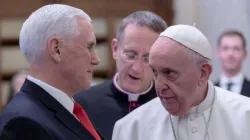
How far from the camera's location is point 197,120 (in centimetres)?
318

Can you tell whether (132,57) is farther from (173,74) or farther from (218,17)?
(218,17)

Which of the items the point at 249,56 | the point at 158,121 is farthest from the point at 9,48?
the point at 158,121

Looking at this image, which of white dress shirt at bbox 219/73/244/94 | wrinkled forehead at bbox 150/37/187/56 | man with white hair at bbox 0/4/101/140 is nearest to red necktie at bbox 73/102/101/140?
man with white hair at bbox 0/4/101/140

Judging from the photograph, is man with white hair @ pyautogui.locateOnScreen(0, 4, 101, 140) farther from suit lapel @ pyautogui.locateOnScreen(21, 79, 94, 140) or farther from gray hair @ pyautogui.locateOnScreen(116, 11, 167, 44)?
gray hair @ pyautogui.locateOnScreen(116, 11, 167, 44)

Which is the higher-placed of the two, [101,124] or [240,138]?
[240,138]

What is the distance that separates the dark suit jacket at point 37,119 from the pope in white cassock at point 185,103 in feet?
1.31

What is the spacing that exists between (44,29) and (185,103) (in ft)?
2.20

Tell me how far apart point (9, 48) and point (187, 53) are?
513 centimetres

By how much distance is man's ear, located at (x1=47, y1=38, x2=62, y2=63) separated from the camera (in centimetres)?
280

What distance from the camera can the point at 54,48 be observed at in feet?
9.23

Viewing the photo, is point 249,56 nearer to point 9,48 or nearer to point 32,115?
point 9,48

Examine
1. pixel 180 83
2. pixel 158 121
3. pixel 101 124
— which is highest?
pixel 180 83

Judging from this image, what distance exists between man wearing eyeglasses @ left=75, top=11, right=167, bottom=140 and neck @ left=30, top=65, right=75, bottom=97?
843 mm

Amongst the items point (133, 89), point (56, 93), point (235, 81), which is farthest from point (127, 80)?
point (235, 81)
